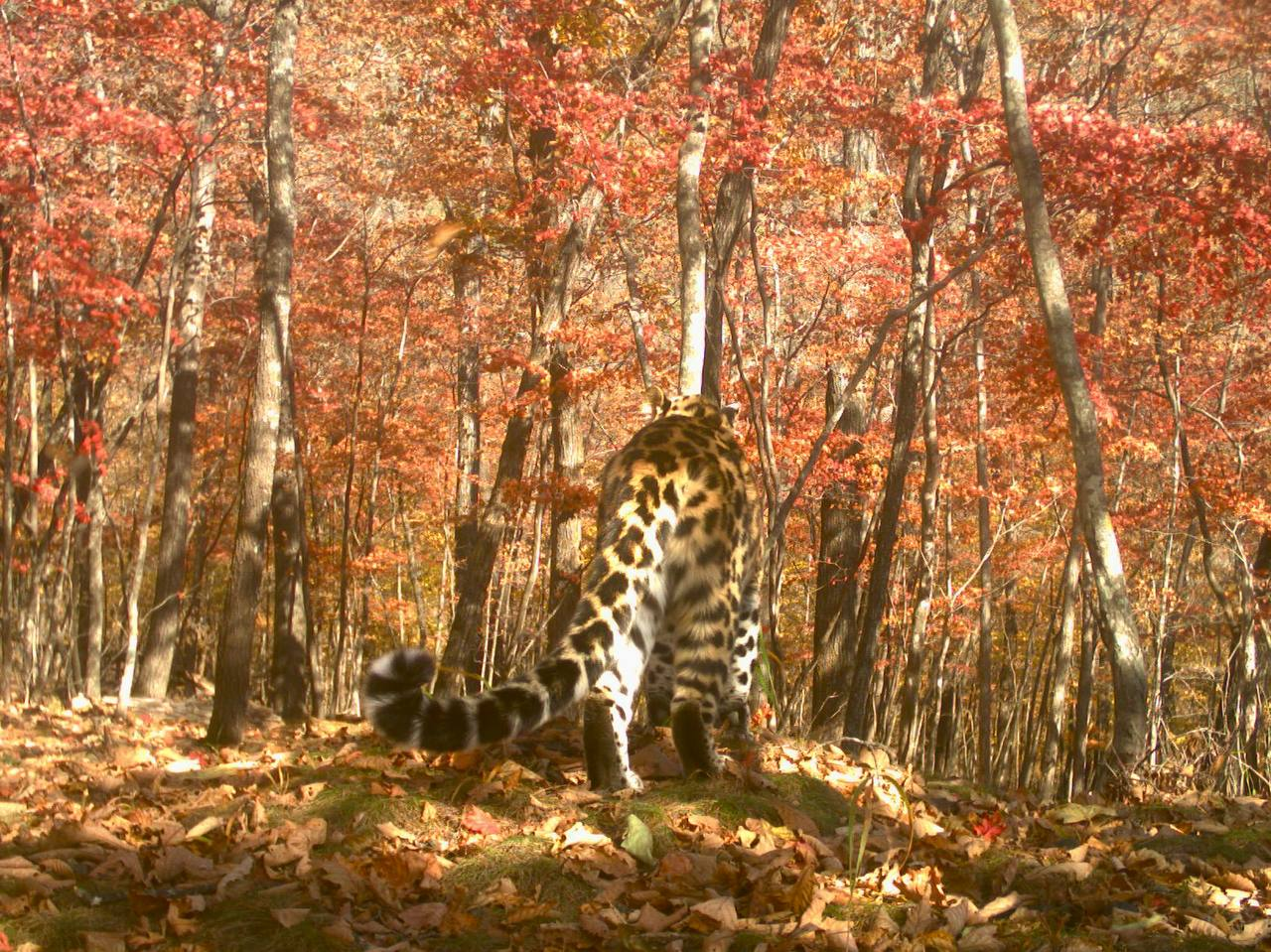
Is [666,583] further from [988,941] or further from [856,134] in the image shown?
[856,134]

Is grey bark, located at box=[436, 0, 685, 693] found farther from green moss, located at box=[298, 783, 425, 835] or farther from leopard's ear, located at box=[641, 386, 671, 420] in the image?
green moss, located at box=[298, 783, 425, 835]

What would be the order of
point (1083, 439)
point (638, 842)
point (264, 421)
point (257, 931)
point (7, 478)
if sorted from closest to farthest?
point (257, 931), point (638, 842), point (1083, 439), point (264, 421), point (7, 478)

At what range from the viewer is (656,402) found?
8367 mm

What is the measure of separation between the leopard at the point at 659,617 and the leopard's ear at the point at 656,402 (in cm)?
65

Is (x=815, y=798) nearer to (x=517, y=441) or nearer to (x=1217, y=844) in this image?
(x=1217, y=844)

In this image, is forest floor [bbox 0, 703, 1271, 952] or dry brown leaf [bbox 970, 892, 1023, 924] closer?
forest floor [bbox 0, 703, 1271, 952]

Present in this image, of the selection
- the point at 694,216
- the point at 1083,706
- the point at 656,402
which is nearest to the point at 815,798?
the point at 656,402

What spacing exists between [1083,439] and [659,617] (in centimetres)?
400

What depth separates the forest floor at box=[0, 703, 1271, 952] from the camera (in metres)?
4.50

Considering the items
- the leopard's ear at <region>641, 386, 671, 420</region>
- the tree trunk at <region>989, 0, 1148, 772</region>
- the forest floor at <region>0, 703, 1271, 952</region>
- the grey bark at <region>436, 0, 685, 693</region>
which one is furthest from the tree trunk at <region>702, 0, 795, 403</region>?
the forest floor at <region>0, 703, 1271, 952</region>

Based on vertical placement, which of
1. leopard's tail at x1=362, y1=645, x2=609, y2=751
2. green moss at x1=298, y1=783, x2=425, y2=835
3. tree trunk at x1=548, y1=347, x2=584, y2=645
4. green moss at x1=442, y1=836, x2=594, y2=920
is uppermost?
tree trunk at x1=548, y1=347, x2=584, y2=645

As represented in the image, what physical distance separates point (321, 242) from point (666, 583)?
18755 mm

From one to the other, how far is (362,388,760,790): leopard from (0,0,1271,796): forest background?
310cm

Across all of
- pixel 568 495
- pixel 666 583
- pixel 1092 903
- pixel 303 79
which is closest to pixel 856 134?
pixel 568 495
